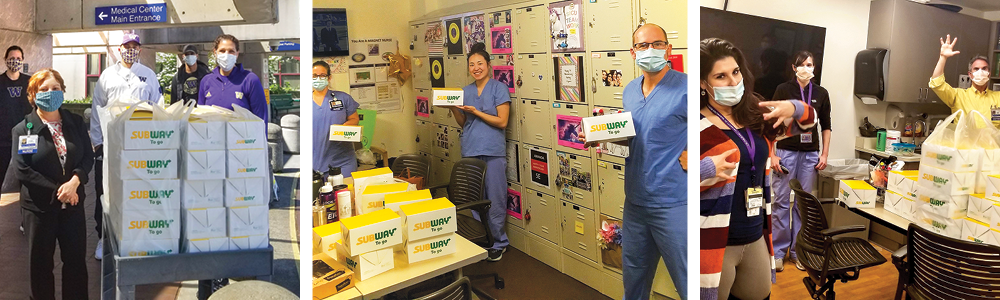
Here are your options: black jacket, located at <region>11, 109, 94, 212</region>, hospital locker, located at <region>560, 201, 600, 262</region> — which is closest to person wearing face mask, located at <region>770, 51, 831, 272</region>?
hospital locker, located at <region>560, 201, 600, 262</region>

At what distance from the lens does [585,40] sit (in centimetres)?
147

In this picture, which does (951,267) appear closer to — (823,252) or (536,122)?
(823,252)

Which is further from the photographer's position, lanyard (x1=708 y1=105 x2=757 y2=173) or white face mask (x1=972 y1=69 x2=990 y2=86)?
white face mask (x1=972 y1=69 x2=990 y2=86)

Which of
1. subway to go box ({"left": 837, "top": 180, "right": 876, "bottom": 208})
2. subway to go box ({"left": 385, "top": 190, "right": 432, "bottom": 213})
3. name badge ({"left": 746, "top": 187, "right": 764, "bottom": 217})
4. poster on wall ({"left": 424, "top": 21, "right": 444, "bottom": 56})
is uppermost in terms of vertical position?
poster on wall ({"left": 424, "top": 21, "right": 444, "bottom": 56})

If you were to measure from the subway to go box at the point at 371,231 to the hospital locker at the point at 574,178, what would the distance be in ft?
1.48

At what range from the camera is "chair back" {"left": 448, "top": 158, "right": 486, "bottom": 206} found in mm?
1377

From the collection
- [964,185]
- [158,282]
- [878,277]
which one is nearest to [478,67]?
[158,282]

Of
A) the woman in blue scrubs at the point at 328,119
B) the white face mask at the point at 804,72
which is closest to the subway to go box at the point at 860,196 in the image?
the white face mask at the point at 804,72

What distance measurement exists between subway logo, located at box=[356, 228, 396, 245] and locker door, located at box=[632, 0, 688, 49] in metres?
0.86

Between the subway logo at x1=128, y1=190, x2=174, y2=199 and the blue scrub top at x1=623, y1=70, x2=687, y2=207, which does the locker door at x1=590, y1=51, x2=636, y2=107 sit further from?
the subway logo at x1=128, y1=190, x2=174, y2=199

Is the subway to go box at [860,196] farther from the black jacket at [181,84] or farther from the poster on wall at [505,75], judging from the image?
the black jacket at [181,84]

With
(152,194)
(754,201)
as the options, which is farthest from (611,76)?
(152,194)

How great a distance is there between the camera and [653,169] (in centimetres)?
166

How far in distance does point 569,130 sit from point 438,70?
15.4 inches
